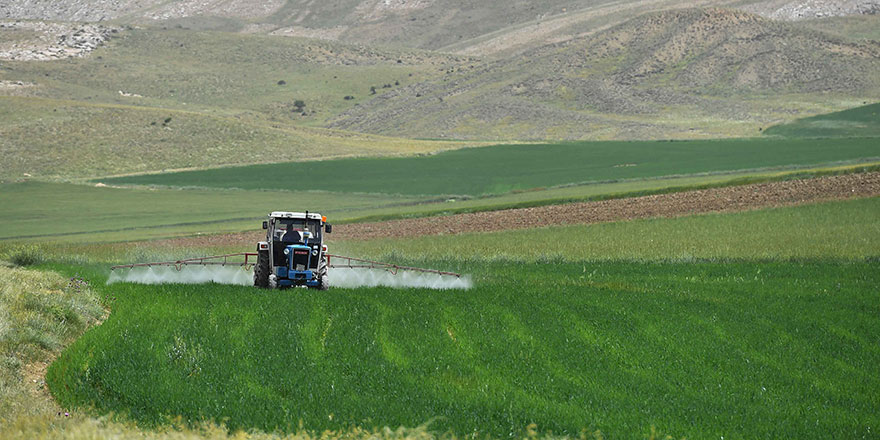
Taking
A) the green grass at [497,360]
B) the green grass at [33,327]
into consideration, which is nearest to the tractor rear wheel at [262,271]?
the green grass at [497,360]

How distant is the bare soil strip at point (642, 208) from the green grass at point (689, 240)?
2.37m

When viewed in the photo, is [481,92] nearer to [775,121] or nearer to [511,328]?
[775,121]

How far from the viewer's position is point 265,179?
9594 centimetres

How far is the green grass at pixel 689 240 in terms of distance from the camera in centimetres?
3625

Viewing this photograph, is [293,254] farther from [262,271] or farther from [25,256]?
[25,256]

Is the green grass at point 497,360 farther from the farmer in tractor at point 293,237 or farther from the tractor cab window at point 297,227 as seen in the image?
the tractor cab window at point 297,227

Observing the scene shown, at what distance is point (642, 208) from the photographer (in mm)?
53562

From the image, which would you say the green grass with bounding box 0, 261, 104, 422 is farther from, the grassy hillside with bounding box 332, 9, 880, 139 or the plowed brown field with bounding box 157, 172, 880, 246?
the grassy hillside with bounding box 332, 9, 880, 139

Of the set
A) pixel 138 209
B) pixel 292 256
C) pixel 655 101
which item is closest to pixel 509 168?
pixel 138 209

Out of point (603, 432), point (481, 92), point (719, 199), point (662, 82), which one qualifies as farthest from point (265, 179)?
point (662, 82)

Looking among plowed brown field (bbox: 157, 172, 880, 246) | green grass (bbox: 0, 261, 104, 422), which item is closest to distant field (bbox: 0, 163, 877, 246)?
plowed brown field (bbox: 157, 172, 880, 246)

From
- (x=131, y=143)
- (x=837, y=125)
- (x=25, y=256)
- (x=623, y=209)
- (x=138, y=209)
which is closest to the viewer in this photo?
(x=25, y=256)

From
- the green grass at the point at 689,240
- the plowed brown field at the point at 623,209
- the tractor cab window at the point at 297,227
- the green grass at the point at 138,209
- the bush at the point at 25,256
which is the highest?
the tractor cab window at the point at 297,227

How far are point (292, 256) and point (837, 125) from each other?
427 ft
